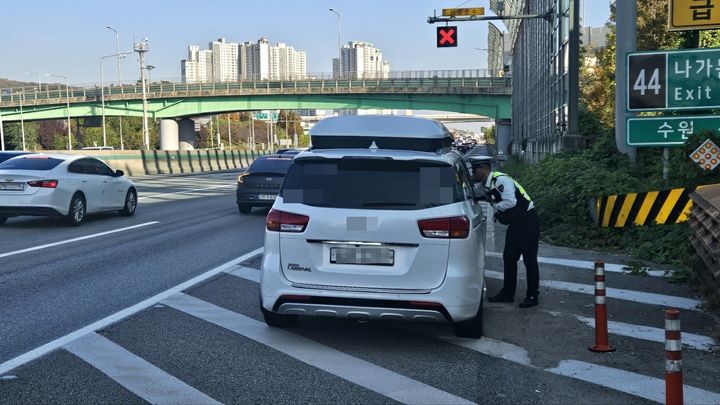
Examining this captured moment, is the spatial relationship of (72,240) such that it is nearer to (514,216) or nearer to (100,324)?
(100,324)

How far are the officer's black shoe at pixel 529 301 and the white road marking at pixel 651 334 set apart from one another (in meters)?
0.64

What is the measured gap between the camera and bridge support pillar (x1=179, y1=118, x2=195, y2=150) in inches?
2985

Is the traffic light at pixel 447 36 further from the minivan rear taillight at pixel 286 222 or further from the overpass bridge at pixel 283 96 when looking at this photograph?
the overpass bridge at pixel 283 96

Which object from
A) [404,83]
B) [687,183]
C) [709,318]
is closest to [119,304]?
[709,318]

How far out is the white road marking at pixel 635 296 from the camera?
8148mm

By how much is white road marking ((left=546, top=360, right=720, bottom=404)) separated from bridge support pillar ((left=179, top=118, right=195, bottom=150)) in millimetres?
72546

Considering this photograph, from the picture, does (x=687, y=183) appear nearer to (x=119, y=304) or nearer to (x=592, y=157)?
(x=592, y=157)

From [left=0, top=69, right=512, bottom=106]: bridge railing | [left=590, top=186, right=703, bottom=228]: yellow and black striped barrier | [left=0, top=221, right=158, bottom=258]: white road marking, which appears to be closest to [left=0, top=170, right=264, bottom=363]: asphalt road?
[left=0, top=221, right=158, bottom=258]: white road marking

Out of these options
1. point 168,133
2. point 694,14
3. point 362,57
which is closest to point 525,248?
point 694,14

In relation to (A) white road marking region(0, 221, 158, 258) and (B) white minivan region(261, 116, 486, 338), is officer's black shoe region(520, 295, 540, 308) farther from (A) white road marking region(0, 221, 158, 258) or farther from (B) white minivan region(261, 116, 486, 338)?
(A) white road marking region(0, 221, 158, 258)

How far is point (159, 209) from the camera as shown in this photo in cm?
2022

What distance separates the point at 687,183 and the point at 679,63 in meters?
2.94

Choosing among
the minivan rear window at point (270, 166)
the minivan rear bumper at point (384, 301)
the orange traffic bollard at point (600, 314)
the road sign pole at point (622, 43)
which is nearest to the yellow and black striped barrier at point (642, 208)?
the road sign pole at point (622, 43)

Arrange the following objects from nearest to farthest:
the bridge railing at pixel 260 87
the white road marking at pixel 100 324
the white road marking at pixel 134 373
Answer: the white road marking at pixel 134 373 < the white road marking at pixel 100 324 < the bridge railing at pixel 260 87
